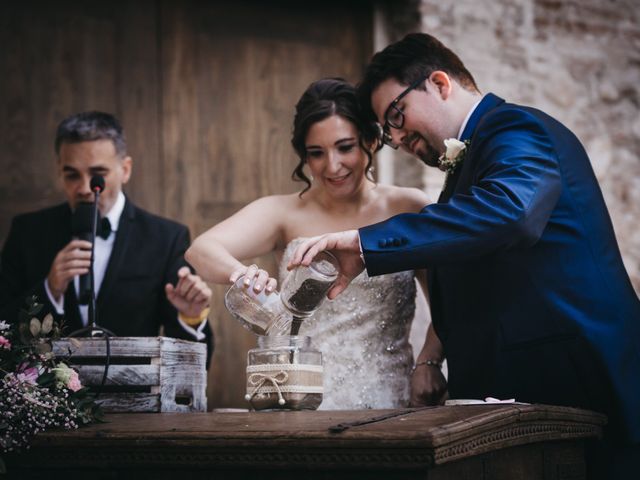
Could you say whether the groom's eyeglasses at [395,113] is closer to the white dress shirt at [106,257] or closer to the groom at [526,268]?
the groom at [526,268]

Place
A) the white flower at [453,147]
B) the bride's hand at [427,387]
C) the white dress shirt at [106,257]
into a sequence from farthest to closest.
Result: 1. the white dress shirt at [106,257]
2. the bride's hand at [427,387]
3. the white flower at [453,147]

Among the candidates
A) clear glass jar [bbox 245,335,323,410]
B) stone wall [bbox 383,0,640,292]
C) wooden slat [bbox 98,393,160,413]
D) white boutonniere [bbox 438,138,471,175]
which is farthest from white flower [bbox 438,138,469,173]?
stone wall [bbox 383,0,640,292]

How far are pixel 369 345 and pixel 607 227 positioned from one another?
112 cm

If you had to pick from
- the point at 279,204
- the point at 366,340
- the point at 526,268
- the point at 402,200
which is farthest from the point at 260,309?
the point at 402,200

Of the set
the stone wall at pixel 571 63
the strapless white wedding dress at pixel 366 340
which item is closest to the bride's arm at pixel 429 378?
the strapless white wedding dress at pixel 366 340

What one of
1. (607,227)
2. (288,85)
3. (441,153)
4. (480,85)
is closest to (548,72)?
(480,85)

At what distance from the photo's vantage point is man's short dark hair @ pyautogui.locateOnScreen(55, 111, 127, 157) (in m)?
4.12

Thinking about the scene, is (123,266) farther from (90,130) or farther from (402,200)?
(402,200)

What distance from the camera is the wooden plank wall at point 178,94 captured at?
4.83 meters

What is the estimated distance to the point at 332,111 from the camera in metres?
3.47

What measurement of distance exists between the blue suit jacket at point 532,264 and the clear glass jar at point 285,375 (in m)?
0.29

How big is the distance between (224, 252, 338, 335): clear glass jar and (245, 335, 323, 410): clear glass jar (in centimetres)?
17

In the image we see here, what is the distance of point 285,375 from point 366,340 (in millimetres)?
1107

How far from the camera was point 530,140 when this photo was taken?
262 cm
